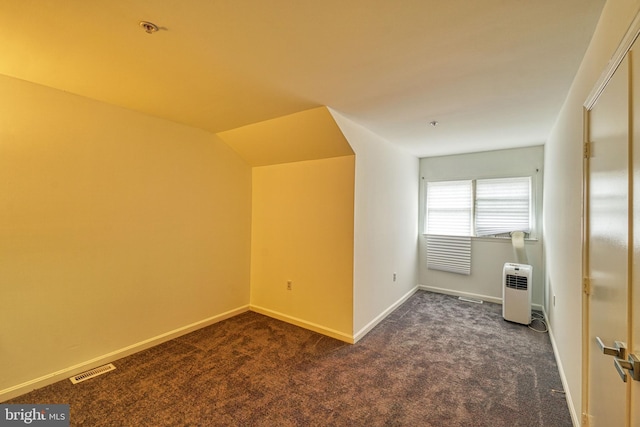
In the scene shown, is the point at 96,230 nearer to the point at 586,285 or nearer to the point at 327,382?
the point at 327,382

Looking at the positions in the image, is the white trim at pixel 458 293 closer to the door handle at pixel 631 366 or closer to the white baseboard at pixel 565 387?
the white baseboard at pixel 565 387

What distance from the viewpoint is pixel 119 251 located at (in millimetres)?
2598

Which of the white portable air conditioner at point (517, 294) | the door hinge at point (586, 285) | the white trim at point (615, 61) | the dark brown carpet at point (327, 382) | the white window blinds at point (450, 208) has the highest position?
the white trim at point (615, 61)

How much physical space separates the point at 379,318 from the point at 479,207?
2.50 m

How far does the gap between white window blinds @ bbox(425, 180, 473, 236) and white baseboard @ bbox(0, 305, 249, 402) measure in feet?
12.3

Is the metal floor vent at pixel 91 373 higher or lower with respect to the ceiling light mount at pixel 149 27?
lower

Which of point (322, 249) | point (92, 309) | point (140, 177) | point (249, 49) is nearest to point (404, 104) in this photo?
point (249, 49)

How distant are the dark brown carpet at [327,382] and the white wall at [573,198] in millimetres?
354

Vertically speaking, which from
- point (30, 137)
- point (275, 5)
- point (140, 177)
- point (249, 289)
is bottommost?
point (249, 289)

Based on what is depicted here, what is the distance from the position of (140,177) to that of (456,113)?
3249 mm

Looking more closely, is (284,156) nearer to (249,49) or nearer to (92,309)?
(249,49)

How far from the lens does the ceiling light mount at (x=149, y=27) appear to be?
1.41 meters

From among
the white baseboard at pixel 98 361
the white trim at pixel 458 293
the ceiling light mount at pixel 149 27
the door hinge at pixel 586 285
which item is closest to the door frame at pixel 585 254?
the door hinge at pixel 586 285

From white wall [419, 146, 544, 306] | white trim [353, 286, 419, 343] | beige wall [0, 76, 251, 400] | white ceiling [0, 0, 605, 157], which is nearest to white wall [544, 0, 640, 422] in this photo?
white ceiling [0, 0, 605, 157]
